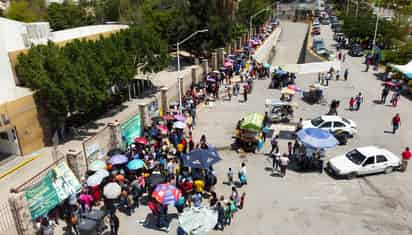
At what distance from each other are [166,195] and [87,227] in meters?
3.38

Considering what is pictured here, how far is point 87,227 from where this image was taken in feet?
44.2

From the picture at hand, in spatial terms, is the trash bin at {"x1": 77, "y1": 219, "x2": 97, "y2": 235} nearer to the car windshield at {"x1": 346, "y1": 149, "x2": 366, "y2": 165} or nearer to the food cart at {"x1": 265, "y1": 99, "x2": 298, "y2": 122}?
the car windshield at {"x1": 346, "y1": 149, "x2": 366, "y2": 165}

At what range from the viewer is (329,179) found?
18.2 metres

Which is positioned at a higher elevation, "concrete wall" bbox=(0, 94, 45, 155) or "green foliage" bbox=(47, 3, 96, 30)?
"green foliage" bbox=(47, 3, 96, 30)

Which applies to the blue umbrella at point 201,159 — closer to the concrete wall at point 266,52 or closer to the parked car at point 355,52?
the concrete wall at point 266,52

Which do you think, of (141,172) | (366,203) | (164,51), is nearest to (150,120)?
(141,172)

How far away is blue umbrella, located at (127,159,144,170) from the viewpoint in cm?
1686

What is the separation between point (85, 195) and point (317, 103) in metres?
21.6

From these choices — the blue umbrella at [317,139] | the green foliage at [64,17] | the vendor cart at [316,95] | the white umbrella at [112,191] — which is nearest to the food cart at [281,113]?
the vendor cart at [316,95]

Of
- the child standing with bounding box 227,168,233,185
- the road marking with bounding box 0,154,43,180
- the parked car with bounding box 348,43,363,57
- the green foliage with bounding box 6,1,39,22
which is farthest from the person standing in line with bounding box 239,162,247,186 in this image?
the green foliage with bounding box 6,1,39,22

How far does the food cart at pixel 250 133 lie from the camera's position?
20906 mm

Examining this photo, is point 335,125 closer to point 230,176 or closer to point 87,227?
point 230,176

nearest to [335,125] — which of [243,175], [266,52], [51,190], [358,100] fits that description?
[358,100]

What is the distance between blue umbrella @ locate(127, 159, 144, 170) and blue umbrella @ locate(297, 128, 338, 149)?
8.89 metres
